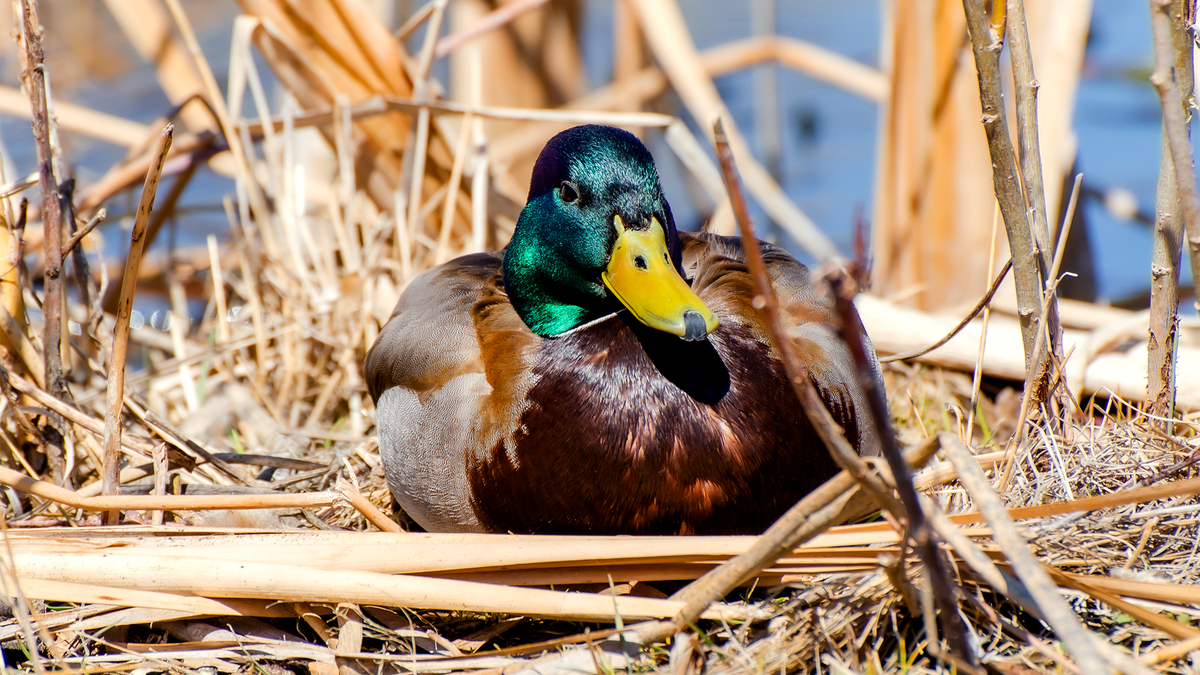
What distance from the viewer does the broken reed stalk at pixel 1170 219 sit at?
1.70 m

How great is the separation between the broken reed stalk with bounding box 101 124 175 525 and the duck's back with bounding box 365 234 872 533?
2.01 feet

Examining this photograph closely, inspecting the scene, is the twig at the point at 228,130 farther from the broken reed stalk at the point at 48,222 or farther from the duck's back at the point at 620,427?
the duck's back at the point at 620,427

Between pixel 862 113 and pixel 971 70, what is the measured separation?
414 centimetres

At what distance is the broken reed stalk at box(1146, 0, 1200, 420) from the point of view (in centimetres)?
170

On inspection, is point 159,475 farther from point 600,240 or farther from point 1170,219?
point 1170,219

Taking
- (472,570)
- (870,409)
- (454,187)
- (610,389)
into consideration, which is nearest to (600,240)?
(610,389)

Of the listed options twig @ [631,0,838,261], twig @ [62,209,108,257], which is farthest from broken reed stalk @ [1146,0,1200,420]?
twig @ [62,209,108,257]

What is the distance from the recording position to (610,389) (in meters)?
2.03

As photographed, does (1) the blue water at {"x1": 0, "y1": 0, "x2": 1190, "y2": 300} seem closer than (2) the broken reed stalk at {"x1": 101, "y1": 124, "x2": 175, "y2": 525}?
No

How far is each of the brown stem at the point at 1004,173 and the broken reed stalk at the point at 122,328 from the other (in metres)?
1.61

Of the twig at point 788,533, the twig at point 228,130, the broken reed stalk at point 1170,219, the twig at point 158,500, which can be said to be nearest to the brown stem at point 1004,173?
the broken reed stalk at point 1170,219

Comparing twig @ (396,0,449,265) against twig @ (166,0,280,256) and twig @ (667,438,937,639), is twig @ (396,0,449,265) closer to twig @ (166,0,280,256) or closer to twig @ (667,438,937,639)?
twig @ (166,0,280,256)

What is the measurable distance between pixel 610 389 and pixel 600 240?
0.31 metres

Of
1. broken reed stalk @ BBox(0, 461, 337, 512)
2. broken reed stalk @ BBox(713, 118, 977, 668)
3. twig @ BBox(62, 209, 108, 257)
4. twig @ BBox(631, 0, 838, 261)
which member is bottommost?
broken reed stalk @ BBox(0, 461, 337, 512)
